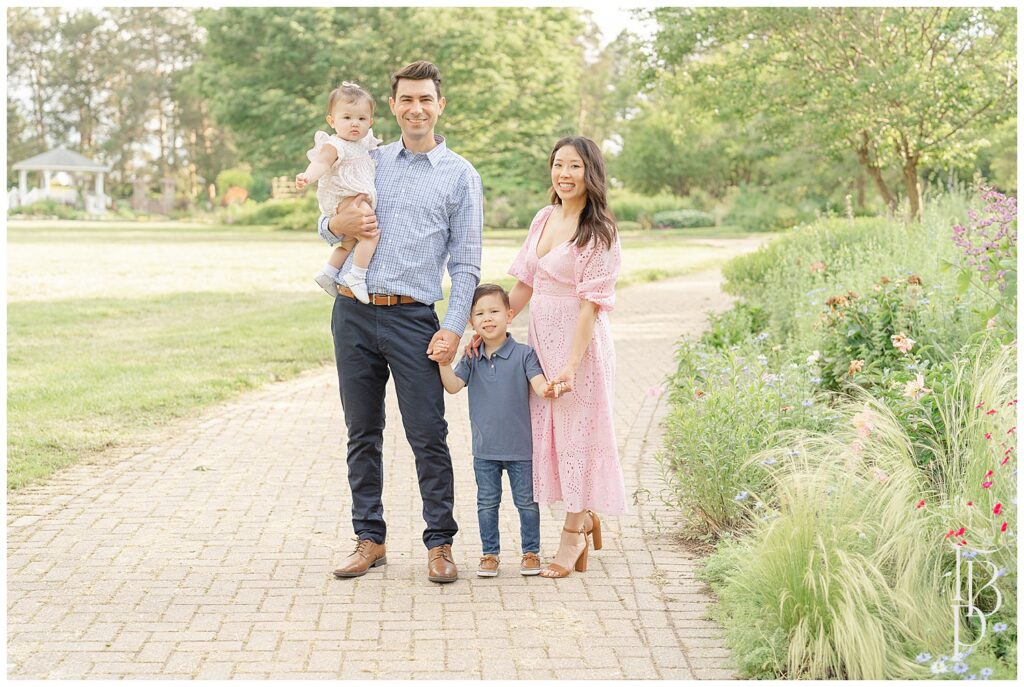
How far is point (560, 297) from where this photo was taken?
5012mm

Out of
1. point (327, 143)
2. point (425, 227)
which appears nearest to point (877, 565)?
point (425, 227)

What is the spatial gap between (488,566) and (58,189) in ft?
200

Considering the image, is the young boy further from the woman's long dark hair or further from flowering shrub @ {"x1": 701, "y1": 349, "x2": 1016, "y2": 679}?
flowering shrub @ {"x1": 701, "y1": 349, "x2": 1016, "y2": 679}

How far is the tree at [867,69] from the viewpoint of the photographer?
17.0m

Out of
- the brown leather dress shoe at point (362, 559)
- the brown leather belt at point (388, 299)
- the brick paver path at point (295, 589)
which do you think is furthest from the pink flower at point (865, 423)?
the brown leather dress shoe at point (362, 559)

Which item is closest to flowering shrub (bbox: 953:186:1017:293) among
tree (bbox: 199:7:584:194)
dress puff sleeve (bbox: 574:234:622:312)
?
dress puff sleeve (bbox: 574:234:622:312)

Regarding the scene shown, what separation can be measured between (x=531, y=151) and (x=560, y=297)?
3686cm

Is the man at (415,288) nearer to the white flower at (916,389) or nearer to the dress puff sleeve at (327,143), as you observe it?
the dress puff sleeve at (327,143)

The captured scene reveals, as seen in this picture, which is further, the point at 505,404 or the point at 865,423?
the point at 505,404

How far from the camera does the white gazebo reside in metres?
58.6

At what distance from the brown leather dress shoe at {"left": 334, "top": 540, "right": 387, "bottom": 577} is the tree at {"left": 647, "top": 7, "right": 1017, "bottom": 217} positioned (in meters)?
12.7

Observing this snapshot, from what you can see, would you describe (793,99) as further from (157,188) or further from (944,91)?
(157,188)

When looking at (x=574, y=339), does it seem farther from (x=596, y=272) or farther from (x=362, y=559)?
(x=362, y=559)

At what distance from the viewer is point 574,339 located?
16.2 feet
